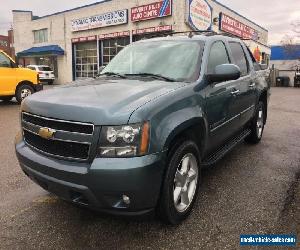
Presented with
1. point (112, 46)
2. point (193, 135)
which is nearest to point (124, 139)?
point (193, 135)

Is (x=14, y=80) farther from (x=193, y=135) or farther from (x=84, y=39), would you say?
(x=84, y=39)

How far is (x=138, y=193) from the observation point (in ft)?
8.44

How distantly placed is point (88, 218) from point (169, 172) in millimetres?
1104

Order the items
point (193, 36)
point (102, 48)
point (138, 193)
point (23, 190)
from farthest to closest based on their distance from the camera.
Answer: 1. point (102, 48)
2. point (193, 36)
3. point (23, 190)
4. point (138, 193)

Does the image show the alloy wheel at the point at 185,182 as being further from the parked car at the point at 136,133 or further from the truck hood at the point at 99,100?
the truck hood at the point at 99,100

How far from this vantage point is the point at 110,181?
2520 millimetres

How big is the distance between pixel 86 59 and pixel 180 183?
2898cm

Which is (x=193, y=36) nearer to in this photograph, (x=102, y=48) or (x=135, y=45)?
(x=135, y=45)

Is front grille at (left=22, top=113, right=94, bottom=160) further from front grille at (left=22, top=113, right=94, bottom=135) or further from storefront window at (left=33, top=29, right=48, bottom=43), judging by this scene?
storefront window at (left=33, top=29, right=48, bottom=43)

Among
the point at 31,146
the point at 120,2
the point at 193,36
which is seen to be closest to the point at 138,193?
the point at 31,146

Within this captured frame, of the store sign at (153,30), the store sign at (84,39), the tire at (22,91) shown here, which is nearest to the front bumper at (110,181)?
the tire at (22,91)


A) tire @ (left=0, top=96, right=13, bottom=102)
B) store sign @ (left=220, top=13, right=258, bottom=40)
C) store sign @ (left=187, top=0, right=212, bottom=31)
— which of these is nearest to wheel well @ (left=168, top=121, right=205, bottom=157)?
tire @ (left=0, top=96, right=13, bottom=102)

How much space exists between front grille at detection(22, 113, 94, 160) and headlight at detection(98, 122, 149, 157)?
0.14m

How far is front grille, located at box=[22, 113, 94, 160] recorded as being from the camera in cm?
264
